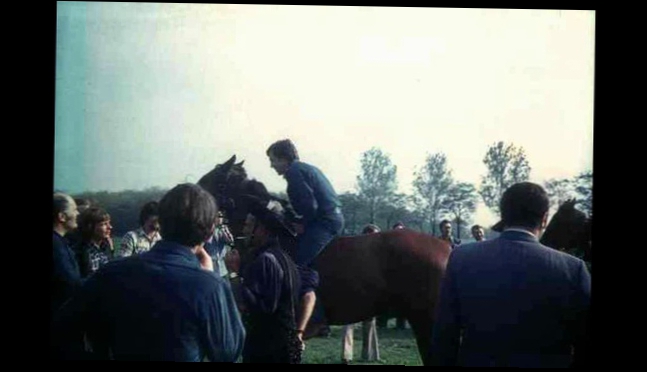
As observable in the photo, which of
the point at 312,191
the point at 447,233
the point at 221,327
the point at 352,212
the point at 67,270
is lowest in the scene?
the point at 221,327

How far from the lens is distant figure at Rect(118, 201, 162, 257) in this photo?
596cm

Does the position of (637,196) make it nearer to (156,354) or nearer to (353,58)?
(353,58)

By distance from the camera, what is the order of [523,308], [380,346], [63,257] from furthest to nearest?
[63,257]
[380,346]
[523,308]

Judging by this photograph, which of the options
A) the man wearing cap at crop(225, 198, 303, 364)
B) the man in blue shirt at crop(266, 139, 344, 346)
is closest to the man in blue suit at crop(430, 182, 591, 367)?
the man in blue shirt at crop(266, 139, 344, 346)

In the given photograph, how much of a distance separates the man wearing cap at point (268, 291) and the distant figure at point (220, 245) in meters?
0.04

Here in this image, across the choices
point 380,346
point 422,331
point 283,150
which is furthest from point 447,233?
point 283,150

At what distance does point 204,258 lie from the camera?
591 centimetres

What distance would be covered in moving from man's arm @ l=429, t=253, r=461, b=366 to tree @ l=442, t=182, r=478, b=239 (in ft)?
0.66

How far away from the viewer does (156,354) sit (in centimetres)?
595

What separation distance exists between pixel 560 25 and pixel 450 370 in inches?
72.9

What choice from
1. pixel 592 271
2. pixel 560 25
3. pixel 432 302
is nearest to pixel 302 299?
pixel 432 302

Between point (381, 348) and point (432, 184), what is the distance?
887 millimetres

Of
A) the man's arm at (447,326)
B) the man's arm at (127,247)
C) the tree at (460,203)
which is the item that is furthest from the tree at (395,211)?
the man's arm at (127,247)

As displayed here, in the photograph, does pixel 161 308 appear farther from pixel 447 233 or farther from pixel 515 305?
pixel 515 305
